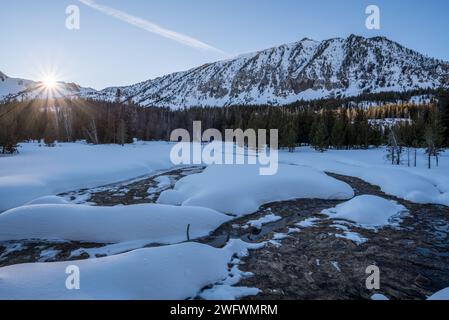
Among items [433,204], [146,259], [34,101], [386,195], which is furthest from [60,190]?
[34,101]

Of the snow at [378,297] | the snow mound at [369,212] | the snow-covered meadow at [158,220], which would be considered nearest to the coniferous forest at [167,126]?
the snow-covered meadow at [158,220]

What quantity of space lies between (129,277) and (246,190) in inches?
441

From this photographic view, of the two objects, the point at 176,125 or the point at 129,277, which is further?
the point at 176,125

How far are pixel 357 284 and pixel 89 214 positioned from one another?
1009cm

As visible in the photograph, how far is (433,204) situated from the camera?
17.8 metres

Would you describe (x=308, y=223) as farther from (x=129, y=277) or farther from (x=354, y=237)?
(x=129, y=277)

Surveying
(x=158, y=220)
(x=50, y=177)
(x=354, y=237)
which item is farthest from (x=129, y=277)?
(x=50, y=177)

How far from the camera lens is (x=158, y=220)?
39.1ft

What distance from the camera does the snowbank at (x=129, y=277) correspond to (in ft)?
21.0

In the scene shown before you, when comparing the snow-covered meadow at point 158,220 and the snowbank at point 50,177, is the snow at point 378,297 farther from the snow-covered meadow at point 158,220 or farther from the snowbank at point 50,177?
the snowbank at point 50,177

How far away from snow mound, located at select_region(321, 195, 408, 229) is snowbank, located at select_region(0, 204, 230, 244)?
6.98 meters

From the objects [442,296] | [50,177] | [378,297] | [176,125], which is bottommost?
[378,297]

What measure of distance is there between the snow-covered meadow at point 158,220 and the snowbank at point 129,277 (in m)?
0.02
